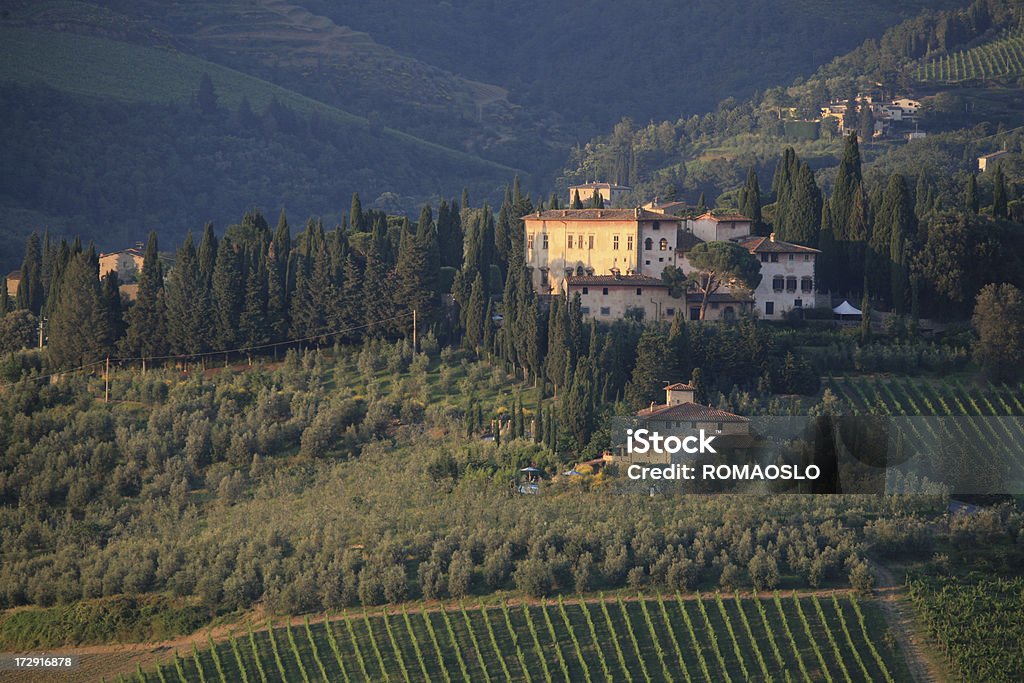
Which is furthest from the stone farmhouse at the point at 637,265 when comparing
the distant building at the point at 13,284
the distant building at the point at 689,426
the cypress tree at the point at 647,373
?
the distant building at the point at 13,284

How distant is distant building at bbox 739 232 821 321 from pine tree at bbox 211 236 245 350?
64.6ft

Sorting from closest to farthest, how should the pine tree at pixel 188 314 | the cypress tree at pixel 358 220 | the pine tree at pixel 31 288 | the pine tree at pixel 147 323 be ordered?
the pine tree at pixel 188 314 → the pine tree at pixel 147 323 → the cypress tree at pixel 358 220 → the pine tree at pixel 31 288

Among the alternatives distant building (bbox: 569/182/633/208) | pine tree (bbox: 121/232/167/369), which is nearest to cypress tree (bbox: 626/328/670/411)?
pine tree (bbox: 121/232/167/369)

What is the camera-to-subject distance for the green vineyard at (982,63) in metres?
181

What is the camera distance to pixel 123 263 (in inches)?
4250

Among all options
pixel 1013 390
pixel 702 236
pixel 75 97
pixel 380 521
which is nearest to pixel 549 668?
pixel 380 521

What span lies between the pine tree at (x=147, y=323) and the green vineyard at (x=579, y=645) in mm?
22687

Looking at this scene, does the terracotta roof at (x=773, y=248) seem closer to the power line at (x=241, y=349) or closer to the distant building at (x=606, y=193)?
the power line at (x=241, y=349)

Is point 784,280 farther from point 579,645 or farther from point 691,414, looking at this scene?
point 579,645

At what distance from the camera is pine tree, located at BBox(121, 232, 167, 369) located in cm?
8394

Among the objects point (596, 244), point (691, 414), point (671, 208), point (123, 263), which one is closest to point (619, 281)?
point (596, 244)

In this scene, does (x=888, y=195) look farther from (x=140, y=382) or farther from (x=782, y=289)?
(x=140, y=382)

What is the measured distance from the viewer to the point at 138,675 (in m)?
62.3

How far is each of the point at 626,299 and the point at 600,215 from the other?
4.91m
